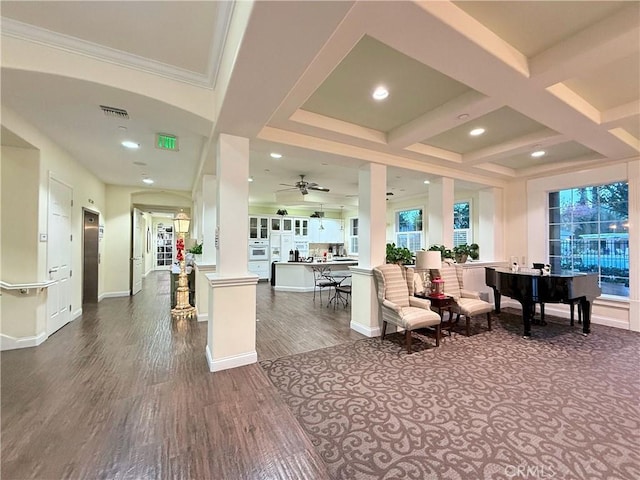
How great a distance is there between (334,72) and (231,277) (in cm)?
232

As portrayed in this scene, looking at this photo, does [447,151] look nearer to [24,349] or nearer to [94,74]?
[94,74]

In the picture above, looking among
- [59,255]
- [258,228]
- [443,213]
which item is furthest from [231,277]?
[258,228]

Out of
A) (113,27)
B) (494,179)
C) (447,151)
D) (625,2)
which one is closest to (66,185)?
(113,27)

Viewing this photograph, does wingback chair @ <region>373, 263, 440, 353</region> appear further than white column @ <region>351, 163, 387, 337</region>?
No

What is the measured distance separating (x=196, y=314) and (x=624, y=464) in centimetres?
525

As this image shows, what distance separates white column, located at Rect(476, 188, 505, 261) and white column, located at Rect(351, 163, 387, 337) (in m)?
3.10

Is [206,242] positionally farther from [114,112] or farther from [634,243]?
[634,243]

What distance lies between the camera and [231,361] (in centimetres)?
294

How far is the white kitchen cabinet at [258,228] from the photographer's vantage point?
30.9 feet

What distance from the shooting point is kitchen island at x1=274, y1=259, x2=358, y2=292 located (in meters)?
7.77

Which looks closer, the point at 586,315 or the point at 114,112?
the point at 114,112

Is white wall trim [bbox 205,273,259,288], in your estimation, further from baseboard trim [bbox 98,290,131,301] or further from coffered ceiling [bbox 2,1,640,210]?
baseboard trim [bbox 98,290,131,301]

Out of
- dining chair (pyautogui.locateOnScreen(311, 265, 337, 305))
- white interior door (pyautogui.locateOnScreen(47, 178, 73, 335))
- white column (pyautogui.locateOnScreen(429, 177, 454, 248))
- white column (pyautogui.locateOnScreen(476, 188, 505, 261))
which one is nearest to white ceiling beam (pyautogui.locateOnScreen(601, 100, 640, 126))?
white column (pyautogui.locateOnScreen(429, 177, 454, 248))

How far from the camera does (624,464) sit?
65.0 inches
